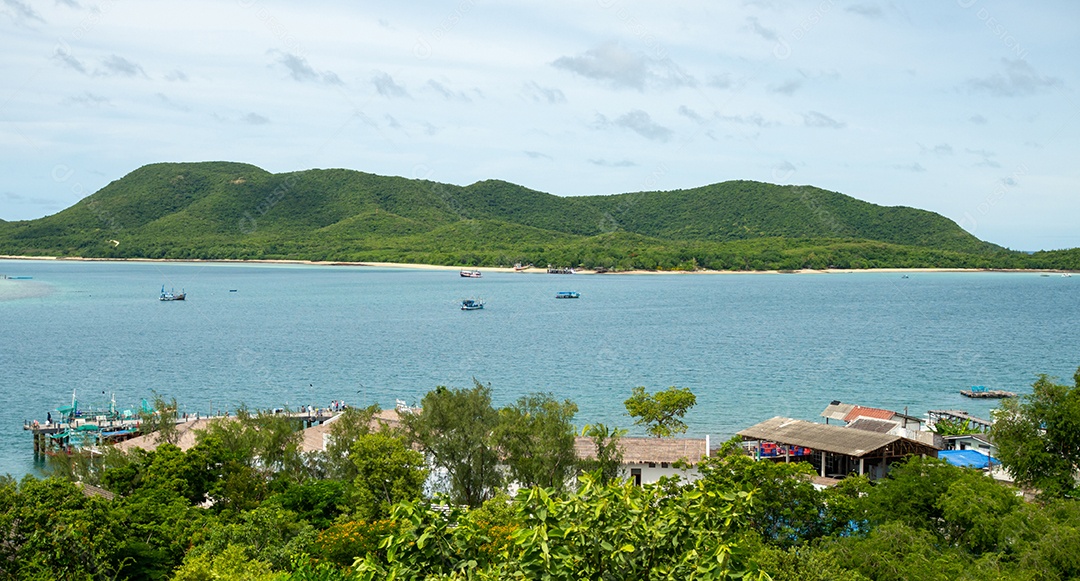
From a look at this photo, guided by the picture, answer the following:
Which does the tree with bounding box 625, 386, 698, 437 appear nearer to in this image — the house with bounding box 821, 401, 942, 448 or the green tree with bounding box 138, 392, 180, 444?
the house with bounding box 821, 401, 942, 448

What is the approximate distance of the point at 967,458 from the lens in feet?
97.2

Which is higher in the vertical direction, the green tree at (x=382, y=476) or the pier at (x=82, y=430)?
the green tree at (x=382, y=476)

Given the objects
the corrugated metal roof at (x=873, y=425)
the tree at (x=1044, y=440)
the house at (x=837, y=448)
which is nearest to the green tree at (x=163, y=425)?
the house at (x=837, y=448)

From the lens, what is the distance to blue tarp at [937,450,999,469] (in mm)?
29219

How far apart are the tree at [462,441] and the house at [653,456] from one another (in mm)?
2913

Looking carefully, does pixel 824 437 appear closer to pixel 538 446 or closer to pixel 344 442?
pixel 538 446

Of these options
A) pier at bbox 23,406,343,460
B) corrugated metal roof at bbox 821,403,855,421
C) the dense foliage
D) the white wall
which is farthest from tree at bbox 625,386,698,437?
pier at bbox 23,406,343,460

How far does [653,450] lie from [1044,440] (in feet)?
35.3

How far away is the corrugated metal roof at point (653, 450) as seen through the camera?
26.4 meters

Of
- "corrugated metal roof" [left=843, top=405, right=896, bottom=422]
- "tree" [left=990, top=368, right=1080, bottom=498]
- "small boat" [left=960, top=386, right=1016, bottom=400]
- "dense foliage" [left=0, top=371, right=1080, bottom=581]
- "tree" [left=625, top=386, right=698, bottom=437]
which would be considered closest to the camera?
"dense foliage" [left=0, top=371, right=1080, bottom=581]

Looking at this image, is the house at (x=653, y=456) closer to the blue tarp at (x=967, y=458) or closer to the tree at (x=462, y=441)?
the tree at (x=462, y=441)

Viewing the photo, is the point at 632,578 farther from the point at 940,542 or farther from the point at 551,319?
the point at 551,319

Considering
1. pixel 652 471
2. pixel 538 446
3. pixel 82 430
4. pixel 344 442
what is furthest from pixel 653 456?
pixel 82 430

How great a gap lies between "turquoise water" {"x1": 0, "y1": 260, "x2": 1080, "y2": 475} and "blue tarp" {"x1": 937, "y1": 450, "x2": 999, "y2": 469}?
1008cm
